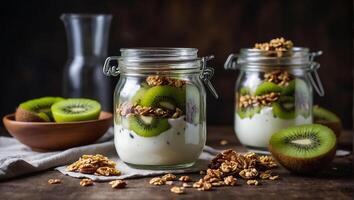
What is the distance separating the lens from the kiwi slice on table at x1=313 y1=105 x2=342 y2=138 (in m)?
1.37

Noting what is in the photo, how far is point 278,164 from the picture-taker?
1.21 m

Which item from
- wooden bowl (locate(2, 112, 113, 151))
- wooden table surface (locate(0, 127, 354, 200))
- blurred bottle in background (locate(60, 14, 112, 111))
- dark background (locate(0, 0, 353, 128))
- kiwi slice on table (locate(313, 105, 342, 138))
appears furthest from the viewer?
dark background (locate(0, 0, 353, 128))

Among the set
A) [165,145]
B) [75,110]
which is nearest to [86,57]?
[75,110]

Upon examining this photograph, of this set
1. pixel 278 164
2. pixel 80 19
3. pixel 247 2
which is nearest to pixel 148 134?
pixel 278 164

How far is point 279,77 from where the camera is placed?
1288 millimetres

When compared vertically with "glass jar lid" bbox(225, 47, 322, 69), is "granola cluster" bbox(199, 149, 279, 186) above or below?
below

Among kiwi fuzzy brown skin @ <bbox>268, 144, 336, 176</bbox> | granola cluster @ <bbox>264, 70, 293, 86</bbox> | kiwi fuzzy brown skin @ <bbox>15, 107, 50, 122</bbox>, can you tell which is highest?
granola cluster @ <bbox>264, 70, 293, 86</bbox>

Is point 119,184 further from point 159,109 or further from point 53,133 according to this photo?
point 53,133

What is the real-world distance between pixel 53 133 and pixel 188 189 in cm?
39

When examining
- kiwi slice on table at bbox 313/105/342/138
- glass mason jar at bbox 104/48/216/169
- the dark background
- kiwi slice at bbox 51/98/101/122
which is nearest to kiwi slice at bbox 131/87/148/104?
glass mason jar at bbox 104/48/216/169

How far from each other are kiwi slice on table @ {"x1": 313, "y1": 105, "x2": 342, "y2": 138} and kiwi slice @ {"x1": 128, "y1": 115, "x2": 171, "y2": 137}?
1.48 ft

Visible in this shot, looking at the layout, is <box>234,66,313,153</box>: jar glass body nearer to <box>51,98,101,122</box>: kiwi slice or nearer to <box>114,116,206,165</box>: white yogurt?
<box>114,116,206,165</box>: white yogurt

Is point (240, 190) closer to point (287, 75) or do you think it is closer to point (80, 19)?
point (287, 75)

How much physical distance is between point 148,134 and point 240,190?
195 mm
